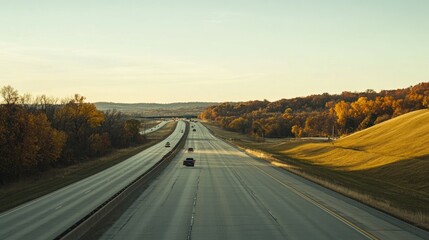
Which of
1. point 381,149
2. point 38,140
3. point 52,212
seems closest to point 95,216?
point 52,212

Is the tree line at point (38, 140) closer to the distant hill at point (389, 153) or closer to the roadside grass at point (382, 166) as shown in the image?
the roadside grass at point (382, 166)

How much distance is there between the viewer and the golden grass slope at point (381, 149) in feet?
228

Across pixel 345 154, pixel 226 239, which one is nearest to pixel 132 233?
pixel 226 239

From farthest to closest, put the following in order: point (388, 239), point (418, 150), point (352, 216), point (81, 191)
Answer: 1. point (418, 150)
2. point (81, 191)
3. point (352, 216)
4. point (388, 239)

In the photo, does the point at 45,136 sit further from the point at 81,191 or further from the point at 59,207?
A: the point at 59,207

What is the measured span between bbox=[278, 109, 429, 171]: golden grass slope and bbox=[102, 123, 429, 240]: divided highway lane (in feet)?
98.2

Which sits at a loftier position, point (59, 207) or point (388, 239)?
point (388, 239)

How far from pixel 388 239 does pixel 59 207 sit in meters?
21.0

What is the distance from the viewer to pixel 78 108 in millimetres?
123688

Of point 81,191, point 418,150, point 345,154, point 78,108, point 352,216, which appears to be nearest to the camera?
point 352,216

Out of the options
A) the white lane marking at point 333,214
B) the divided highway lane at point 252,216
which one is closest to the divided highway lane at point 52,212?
the divided highway lane at point 252,216

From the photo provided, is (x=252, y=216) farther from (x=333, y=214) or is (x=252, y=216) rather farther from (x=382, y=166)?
(x=382, y=166)

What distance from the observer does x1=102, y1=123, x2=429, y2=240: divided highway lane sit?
2080 centimetres

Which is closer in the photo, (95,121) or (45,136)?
(45,136)
